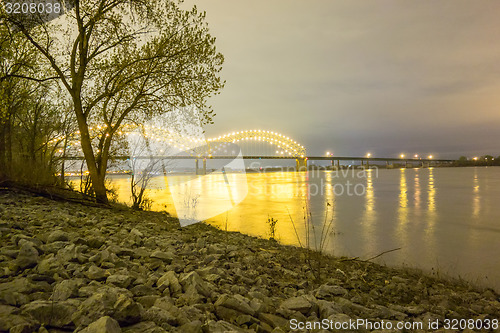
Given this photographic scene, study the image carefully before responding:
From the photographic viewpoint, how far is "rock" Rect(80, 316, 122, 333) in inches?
95.0

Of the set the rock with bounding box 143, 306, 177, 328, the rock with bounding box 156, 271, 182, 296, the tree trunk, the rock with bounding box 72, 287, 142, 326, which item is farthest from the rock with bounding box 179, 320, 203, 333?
the tree trunk

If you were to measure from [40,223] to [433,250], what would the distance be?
12306 millimetres

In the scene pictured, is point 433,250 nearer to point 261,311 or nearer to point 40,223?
point 261,311

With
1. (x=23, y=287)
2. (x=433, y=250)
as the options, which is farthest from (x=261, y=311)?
(x=433, y=250)

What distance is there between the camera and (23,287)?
3098 millimetres

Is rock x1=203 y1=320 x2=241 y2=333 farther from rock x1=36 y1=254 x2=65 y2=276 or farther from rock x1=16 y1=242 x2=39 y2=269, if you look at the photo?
rock x1=16 y1=242 x2=39 y2=269

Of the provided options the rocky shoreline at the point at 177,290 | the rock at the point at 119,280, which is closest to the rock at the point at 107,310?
the rocky shoreline at the point at 177,290

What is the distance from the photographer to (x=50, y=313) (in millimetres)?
2633

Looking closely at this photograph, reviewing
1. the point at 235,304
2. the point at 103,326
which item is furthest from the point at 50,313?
the point at 235,304

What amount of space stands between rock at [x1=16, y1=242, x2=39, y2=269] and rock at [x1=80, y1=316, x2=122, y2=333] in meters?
1.99

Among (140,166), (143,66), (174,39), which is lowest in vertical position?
(140,166)

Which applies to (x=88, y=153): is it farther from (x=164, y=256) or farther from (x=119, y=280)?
(x=119, y=280)

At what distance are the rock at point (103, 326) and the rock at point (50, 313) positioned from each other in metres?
0.30

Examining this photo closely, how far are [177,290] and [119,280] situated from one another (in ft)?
2.42
